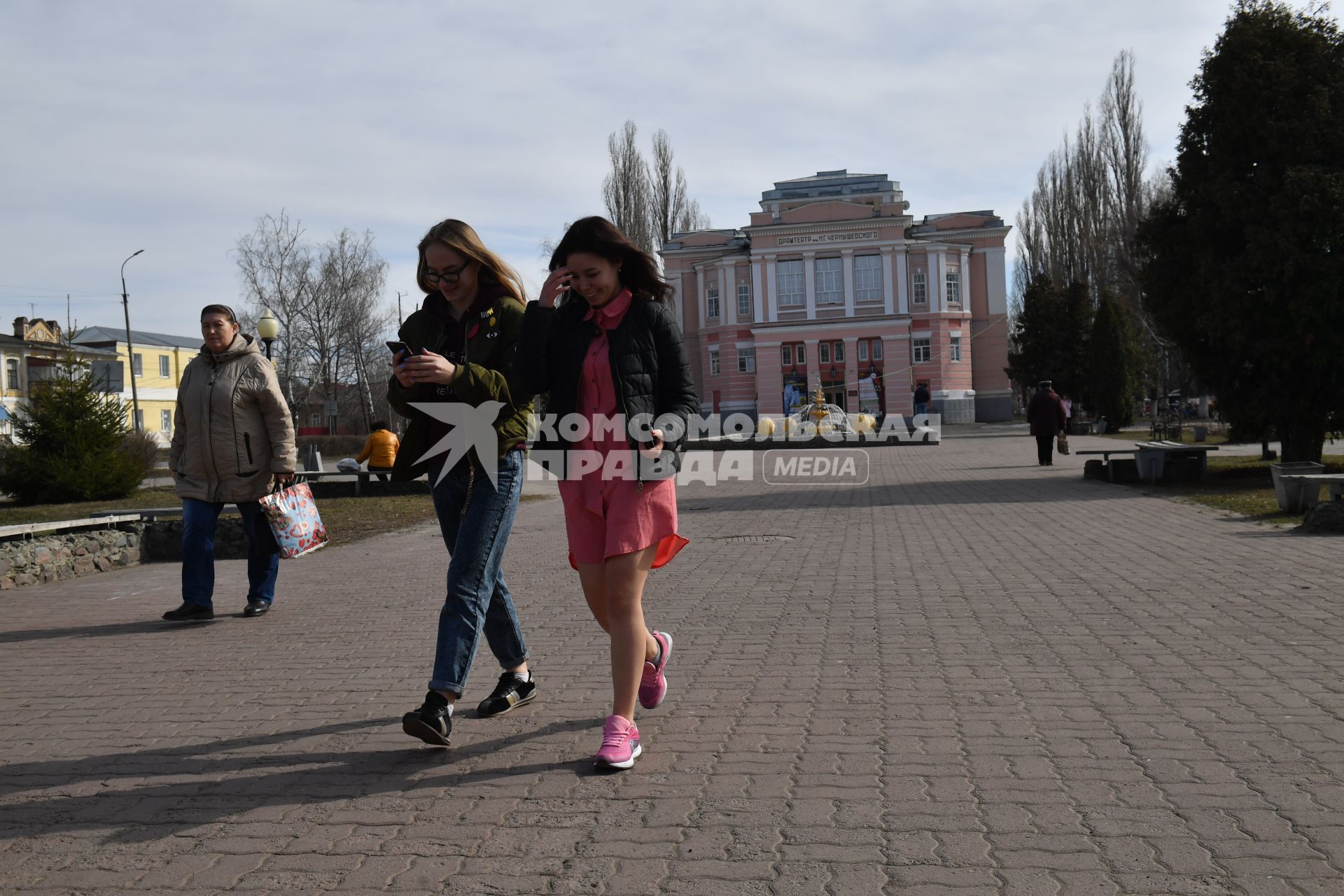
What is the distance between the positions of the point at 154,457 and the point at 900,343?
4519 centimetres

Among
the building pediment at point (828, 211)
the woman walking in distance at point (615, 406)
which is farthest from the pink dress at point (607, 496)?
the building pediment at point (828, 211)

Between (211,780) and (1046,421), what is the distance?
22.2m

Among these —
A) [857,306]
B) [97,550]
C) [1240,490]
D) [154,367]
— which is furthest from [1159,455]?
[154,367]

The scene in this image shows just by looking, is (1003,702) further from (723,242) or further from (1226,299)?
(723,242)

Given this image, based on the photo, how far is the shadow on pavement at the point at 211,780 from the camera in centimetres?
361

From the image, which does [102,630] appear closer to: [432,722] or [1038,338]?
[432,722]

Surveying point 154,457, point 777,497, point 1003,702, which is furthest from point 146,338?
point 1003,702

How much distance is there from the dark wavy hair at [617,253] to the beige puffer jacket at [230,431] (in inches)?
153

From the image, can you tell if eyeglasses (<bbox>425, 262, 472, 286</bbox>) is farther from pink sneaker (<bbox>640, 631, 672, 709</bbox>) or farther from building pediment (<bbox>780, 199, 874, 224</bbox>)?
building pediment (<bbox>780, 199, 874, 224</bbox>)

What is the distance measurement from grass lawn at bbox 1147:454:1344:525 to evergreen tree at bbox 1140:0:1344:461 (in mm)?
A: 831

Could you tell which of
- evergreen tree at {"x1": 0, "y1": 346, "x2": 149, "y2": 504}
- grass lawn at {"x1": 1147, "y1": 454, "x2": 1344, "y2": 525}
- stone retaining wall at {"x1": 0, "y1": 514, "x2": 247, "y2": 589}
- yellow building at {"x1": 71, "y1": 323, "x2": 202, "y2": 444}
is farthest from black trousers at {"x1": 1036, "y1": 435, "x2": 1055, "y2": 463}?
yellow building at {"x1": 71, "y1": 323, "x2": 202, "y2": 444}

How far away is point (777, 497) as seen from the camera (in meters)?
18.0

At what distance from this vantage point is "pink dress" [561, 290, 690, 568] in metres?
4.07

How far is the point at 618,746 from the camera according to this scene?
Answer: 3.99 meters
